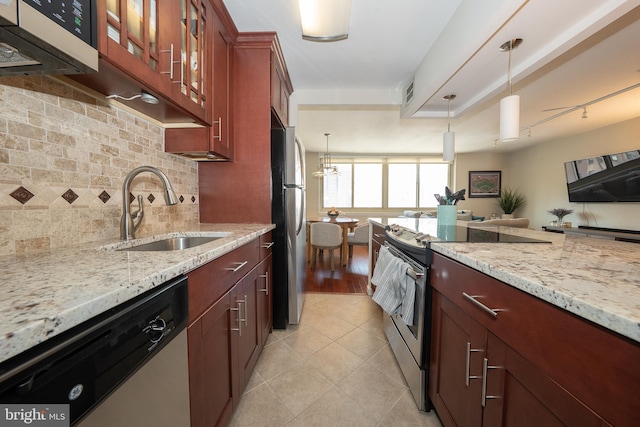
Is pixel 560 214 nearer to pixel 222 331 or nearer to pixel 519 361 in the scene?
pixel 519 361

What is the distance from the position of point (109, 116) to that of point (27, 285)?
99 cm

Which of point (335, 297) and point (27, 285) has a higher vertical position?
point (27, 285)

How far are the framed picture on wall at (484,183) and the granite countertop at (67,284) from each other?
287 inches

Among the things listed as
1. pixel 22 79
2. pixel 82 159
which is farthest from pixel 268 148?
pixel 22 79

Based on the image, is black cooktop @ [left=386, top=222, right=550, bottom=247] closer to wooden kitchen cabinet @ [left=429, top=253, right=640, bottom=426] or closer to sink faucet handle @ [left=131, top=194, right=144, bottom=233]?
wooden kitchen cabinet @ [left=429, top=253, right=640, bottom=426]

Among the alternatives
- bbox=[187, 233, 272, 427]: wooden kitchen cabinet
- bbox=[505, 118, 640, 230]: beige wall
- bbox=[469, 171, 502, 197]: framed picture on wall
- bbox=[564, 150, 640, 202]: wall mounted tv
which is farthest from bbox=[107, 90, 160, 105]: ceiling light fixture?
bbox=[469, 171, 502, 197]: framed picture on wall

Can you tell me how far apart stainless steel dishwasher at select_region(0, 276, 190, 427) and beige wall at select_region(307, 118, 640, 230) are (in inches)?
235

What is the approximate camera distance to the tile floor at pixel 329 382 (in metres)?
1.24

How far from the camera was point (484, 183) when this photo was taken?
653 cm

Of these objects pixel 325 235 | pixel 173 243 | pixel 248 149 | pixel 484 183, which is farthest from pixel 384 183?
pixel 173 243

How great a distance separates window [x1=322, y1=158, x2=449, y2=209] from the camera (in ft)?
22.2

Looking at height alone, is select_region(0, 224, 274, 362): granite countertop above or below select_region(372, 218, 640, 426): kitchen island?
above

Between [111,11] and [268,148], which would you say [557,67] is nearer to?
[268,148]

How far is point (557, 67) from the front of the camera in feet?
7.63
